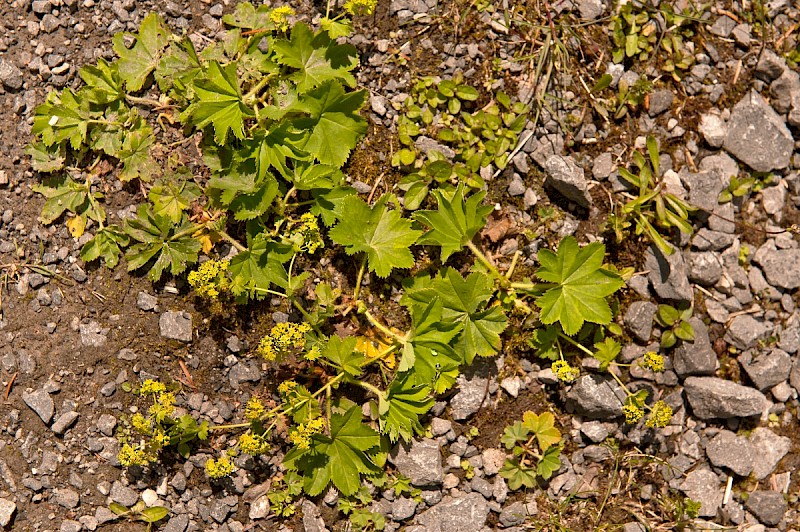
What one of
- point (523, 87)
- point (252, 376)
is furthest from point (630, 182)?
point (252, 376)

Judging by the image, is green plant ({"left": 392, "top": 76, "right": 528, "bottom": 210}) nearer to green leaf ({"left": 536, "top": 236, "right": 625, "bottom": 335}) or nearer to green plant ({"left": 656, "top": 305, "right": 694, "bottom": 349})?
→ green leaf ({"left": 536, "top": 236, "right": 625, "bottom": 335})

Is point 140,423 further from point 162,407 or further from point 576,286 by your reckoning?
point 576,286

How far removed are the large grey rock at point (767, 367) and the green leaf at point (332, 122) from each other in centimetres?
313

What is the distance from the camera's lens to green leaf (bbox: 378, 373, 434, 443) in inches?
169

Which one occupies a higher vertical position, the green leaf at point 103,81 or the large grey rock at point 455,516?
the green leaf at point 103,81

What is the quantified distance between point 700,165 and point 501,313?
184 cm

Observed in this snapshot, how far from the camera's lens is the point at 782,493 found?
480cm

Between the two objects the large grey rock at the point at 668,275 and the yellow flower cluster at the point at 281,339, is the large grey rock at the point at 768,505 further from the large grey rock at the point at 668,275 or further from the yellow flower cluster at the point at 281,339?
the yellow flower cluster at the point at 281,339

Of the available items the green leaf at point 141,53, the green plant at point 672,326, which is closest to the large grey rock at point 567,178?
the green plant at point 672,326

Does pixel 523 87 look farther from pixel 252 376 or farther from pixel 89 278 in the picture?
pixel 89 278

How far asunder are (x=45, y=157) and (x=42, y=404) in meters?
1.62

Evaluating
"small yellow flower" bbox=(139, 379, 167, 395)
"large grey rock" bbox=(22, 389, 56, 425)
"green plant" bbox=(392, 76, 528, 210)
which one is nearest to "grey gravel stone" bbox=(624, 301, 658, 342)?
"green plant" bbox=(392, 76, 528, 210)

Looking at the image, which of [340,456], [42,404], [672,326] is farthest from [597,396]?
[42,404]

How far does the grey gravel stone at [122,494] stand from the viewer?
14.6ft
